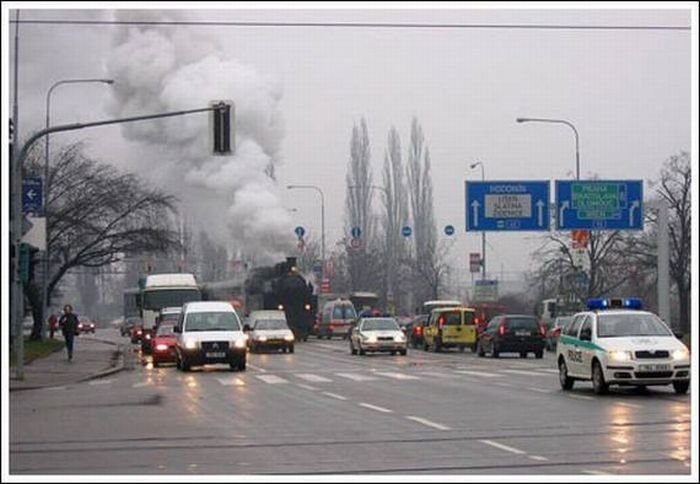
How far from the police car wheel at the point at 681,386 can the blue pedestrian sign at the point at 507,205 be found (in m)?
24.5

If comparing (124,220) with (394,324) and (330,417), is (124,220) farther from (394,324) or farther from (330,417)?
(330,417)

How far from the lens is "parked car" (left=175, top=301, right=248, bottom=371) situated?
113 ft

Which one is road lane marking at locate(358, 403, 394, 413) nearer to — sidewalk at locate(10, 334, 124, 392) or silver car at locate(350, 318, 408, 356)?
sidewalk at locate(10, 334, 124, 392)

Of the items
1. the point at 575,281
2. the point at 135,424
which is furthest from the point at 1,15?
the point at 575,281

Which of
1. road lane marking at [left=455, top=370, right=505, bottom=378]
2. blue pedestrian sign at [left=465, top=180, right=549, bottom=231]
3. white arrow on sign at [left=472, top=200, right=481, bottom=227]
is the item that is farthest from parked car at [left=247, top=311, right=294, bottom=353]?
road lane marking at [left=455, top=370, right=505, bottom=378]

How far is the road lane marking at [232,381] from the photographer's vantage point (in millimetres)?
28250

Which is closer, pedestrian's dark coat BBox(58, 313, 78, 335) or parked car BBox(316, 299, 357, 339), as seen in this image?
pedestrian's dark coat BBox(58, 313, 78, 335)

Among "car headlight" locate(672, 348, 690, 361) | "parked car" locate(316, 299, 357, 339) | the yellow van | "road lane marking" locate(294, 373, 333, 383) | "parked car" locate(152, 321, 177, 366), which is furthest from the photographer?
"parked car" locate(316, 299, 357, 339)

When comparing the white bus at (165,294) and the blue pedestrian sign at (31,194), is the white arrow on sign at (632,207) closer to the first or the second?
the white bus at (165,294)

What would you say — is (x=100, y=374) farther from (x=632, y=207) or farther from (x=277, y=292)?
(x=277, y=292)

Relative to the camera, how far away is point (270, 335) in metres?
50.8

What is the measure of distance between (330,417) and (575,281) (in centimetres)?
3464

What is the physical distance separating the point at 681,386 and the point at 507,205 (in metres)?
25.0

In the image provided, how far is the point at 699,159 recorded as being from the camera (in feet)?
35.1
